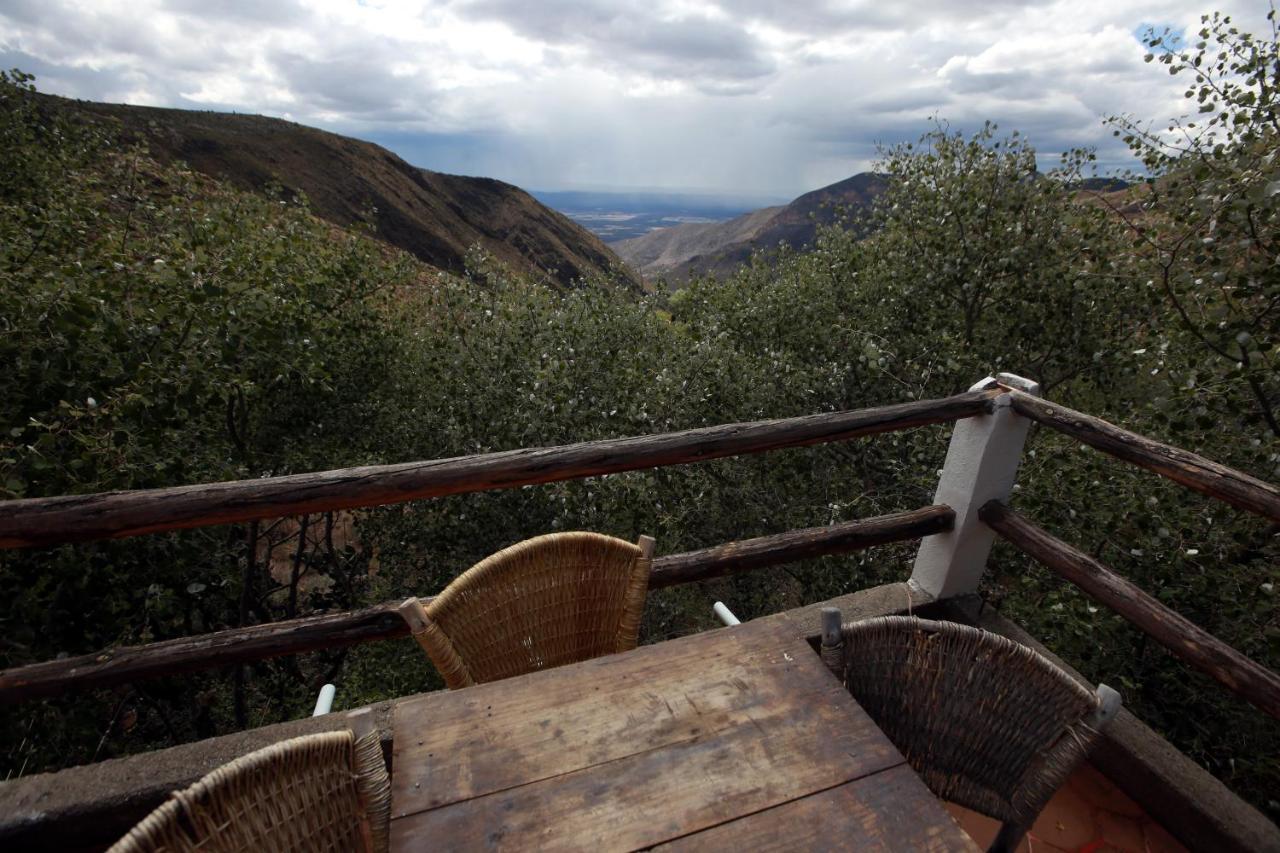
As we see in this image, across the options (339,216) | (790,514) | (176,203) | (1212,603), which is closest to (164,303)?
(176,203)

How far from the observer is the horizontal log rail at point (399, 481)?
168 cm

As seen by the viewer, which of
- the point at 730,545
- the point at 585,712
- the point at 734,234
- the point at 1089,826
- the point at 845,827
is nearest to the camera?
the point at 845,827

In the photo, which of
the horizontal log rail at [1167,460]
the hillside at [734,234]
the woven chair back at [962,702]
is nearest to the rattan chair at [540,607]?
the woven chair back at [962,702]

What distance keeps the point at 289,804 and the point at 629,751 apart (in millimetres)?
605

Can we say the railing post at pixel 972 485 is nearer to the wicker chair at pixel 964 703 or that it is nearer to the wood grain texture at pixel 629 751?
the wicker chair at pixel 964 703

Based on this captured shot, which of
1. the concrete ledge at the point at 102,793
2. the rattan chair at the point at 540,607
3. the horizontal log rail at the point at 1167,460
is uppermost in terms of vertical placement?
the horizontal log rail at the point at 1167,460

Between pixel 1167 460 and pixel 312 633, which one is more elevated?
pixel 1167 460

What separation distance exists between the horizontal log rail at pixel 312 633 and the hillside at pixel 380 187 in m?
35.0

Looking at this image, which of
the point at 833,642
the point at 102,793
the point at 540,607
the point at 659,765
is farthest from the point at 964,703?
the point at 102,793

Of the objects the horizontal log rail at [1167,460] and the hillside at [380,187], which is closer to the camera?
the horizontal log rail at [1167,460]

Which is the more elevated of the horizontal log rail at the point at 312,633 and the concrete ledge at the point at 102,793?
the horizontal log rail at the point at 312,633

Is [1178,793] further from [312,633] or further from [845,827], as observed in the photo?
[312,633]

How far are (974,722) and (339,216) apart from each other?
54.7 metres

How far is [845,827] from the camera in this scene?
1089 millimetres
